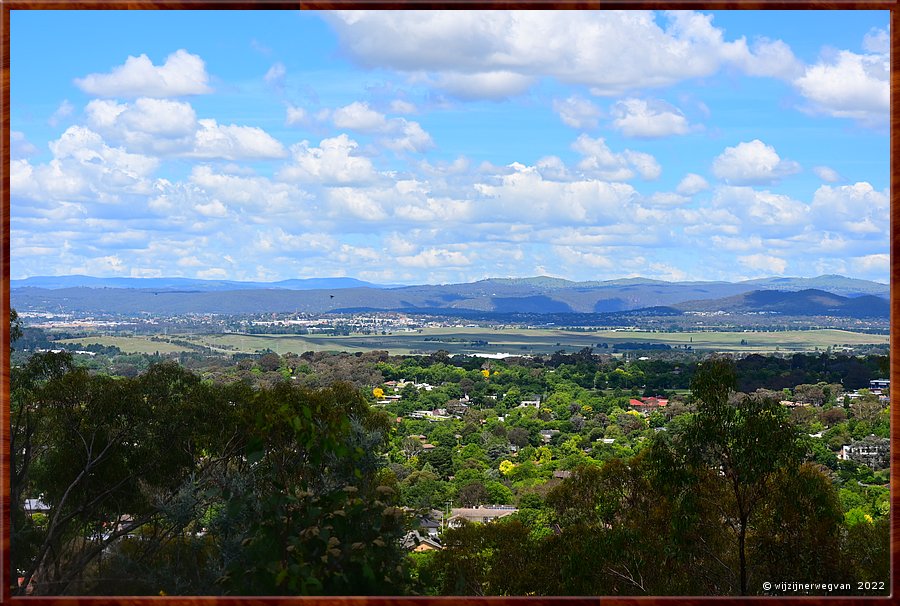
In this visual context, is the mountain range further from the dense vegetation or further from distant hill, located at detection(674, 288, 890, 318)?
the dense vegetation

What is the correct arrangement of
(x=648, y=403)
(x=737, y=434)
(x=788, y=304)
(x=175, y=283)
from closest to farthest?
→ (x=737, y=434), (x=648, y=403), (x=175, y=283), (x=788, y=304)

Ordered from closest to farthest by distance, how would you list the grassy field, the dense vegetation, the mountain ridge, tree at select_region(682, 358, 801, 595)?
the dense vegetation → tree at select_region(682, 358, 801, 595) → the grassy field → the mountain ridge

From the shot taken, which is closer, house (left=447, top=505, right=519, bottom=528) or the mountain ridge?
house (left=447, top=505, right=519, bottom=528)

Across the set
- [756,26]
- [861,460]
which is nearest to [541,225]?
[756,26]

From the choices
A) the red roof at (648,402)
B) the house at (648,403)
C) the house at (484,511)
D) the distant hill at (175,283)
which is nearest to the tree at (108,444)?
the house at (484,511)

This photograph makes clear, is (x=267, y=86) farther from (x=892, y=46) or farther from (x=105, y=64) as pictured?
(x=892, y=46)

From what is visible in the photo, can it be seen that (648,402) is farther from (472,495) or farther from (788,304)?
(788,304)

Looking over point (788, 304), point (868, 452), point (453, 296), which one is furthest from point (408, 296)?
point (868, 452)

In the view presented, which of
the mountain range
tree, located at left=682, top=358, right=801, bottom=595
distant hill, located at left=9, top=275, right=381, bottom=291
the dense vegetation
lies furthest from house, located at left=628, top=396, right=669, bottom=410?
tree, located at left=682, top=358, right=801, bottom=595
